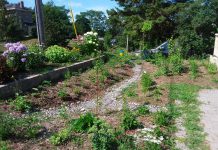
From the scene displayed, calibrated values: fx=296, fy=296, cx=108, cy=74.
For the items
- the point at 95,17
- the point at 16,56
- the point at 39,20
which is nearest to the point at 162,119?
the point at 16,56

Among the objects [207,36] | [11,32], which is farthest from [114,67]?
[11,32]

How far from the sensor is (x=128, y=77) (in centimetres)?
976

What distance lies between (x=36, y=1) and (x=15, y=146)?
713 centimetres

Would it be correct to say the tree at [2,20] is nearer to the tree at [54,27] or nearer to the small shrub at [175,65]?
the tree at [54,27]

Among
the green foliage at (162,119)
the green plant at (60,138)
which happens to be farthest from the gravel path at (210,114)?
the green plant at (60,138)

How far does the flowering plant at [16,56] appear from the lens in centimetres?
731

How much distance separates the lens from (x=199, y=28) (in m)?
15.2

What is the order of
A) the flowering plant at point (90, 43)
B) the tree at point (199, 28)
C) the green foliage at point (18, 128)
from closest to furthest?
the green foliage at point (18, 128) < the flowering plant at point (90, 43) < the tree at point (199, 28)

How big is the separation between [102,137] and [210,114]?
2.75 metres

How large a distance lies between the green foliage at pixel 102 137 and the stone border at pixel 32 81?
8.35 ft

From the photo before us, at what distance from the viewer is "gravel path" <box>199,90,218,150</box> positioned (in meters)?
4.50

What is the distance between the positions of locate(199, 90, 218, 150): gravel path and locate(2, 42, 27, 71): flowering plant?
4.43 metres

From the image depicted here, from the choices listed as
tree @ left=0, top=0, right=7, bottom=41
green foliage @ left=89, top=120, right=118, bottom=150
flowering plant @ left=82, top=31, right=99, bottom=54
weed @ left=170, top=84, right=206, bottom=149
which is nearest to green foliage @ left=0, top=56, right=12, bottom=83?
green foliage @ left=89, top=120, right=118, bottom=150

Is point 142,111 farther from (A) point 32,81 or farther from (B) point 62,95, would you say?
(A) point 32,81
